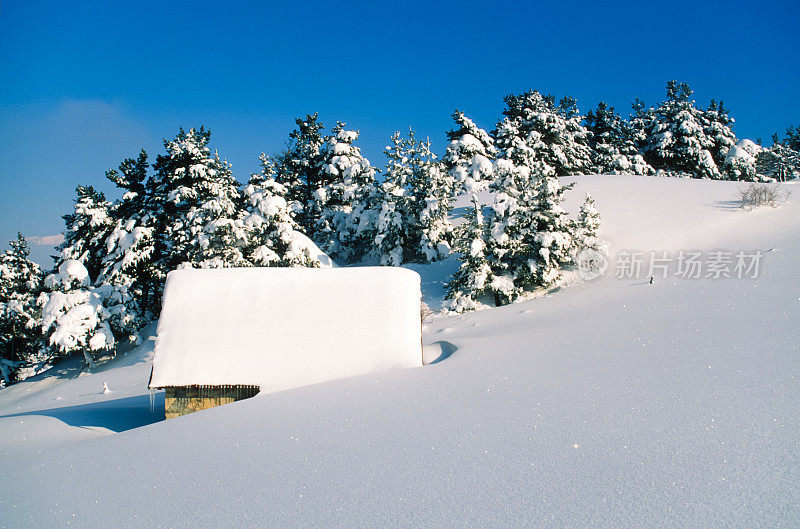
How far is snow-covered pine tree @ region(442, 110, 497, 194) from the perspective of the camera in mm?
29906

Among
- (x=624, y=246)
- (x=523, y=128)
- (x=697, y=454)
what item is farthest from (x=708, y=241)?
(x=523, y=128)

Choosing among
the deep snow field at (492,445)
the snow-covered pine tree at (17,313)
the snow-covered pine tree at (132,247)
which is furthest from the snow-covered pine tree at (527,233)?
the snow-covered pine tree at (17,313)

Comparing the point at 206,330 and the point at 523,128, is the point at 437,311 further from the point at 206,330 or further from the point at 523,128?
the point at 523,128

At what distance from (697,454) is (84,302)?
23.5m

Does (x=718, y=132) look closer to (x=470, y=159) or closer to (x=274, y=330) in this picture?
(x=470, y=159)

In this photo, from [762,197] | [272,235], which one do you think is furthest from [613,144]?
[272,235]

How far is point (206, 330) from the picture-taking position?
8398 millimetres

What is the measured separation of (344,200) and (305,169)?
577 cm

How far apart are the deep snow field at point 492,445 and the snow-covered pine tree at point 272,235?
33.6ft

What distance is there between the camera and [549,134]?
37.0 m

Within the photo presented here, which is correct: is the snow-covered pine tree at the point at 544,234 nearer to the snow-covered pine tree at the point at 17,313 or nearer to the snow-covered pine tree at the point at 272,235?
the snow-covered pine tree at the point at 272,235

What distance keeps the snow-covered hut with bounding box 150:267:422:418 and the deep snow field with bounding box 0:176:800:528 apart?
0.76 m

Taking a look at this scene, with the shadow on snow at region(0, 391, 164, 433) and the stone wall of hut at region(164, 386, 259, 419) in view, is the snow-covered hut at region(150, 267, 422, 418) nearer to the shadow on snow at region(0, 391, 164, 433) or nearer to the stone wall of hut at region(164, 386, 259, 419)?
the stone wall of hut at region(164, 386, 259, 419)

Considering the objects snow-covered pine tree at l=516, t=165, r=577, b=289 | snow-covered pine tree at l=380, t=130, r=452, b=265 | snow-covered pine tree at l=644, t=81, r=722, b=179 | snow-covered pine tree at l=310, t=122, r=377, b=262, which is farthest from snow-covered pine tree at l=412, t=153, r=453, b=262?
snow-covered pine tree at l=644, t=81, r=722, b=179
